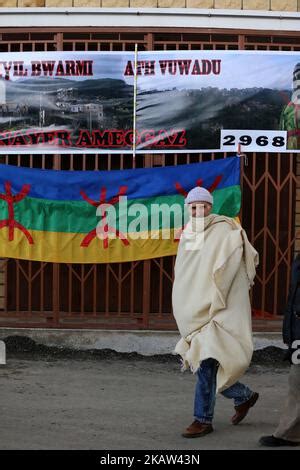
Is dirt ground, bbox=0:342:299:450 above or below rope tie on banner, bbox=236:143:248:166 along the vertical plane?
below

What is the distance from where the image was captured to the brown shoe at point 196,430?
19.7ft

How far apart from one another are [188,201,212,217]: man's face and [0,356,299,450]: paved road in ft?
5.13

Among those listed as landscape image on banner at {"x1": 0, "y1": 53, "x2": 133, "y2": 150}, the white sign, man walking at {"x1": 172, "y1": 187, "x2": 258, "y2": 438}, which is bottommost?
man walking at {"x1": 172, "y1": 187, "x2": 258, "y2": 438}

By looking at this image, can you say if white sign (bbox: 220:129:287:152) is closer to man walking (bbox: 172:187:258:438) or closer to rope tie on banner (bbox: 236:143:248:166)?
rope tie on banner (bbox: 236:143:248:166)

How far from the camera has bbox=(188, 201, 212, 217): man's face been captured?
20.1 feet

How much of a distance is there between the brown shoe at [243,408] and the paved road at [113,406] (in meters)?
0.06

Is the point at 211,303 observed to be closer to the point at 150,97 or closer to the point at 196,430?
the point at 196,430

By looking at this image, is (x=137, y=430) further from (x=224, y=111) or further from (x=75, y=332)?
(x=224, y=111)

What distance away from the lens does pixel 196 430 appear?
19.7 ft

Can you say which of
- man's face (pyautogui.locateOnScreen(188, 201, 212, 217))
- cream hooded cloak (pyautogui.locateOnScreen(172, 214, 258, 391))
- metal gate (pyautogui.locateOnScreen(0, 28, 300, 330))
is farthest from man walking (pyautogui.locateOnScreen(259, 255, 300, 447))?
metal gate (pyautogui.locateOnScreen(0, 28, 300, 330))

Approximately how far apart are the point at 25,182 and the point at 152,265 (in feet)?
5.23

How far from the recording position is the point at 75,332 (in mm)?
8844
